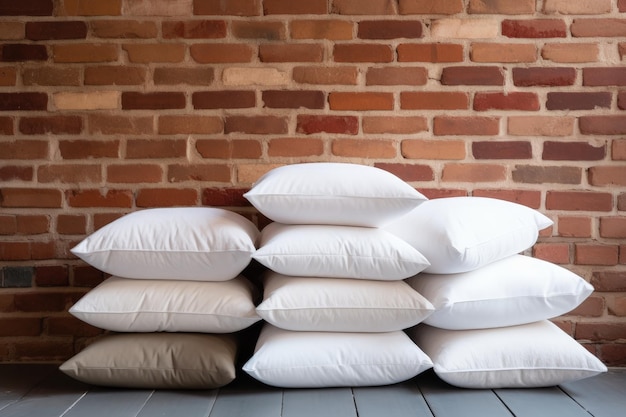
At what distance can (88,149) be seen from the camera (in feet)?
5.82

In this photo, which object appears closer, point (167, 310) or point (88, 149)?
point (167, 310)

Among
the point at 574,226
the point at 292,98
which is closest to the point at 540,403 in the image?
the point at 574,226

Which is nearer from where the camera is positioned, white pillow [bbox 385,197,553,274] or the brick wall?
white pillow [bbox 385,197,553,274]

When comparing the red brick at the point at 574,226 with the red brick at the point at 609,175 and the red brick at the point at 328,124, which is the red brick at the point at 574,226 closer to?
the red brick at the point at 609,175

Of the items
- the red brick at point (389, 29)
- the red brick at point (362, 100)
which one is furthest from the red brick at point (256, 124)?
the red brick at point (389, 29)

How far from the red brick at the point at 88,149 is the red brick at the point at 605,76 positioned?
155 cm

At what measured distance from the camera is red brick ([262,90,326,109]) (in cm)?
177

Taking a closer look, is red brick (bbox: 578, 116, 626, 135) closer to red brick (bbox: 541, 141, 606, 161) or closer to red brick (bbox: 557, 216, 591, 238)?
red brick (bbox: 541, 141, 606, 161)

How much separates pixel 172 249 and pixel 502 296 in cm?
89

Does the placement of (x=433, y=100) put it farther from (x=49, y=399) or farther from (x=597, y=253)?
(x=49, y=399)

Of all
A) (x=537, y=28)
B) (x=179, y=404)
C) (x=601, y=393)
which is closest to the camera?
(x=179, y=404)

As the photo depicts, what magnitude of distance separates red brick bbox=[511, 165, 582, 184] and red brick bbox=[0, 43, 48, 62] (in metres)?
1.60

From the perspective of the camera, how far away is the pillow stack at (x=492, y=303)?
142 cm

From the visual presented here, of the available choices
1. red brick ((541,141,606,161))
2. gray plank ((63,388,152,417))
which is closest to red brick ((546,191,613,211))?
red brick ((541,141,606,161))
